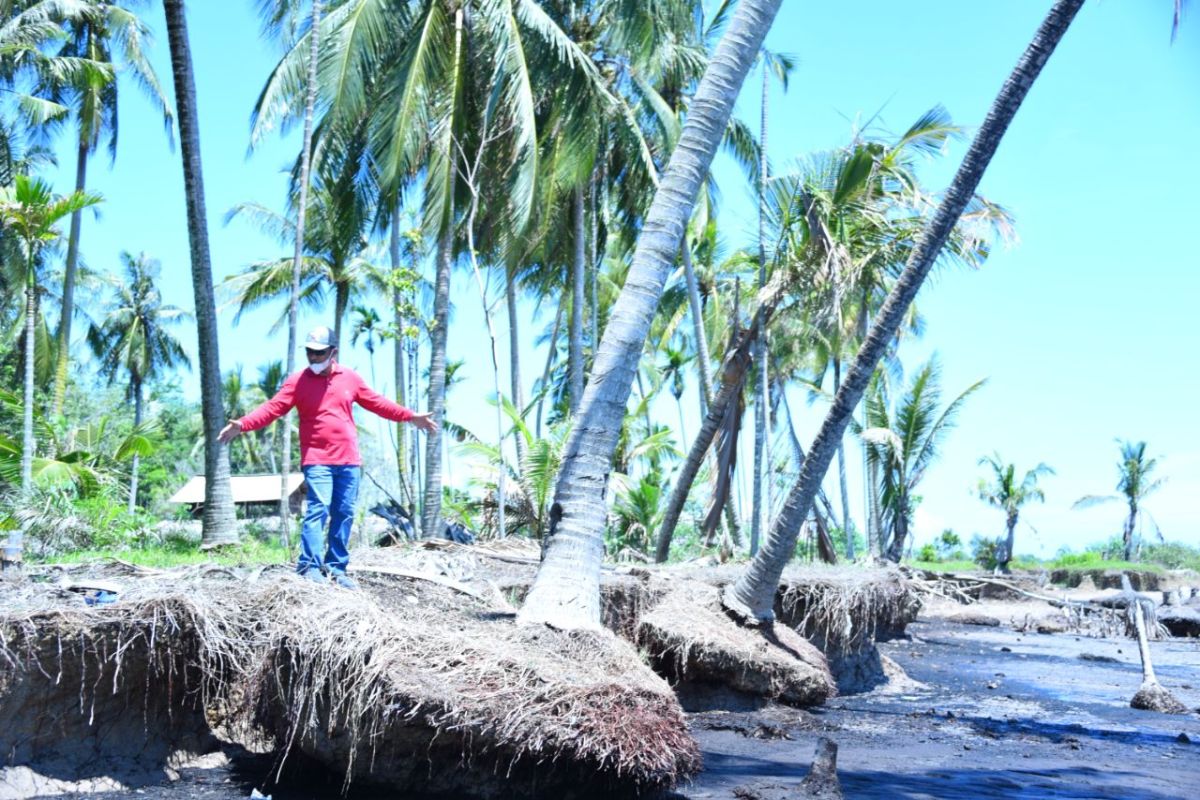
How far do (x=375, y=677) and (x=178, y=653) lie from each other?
5.06 feet

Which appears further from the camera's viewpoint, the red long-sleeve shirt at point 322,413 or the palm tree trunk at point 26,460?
the palm tree trunk at point 26,460

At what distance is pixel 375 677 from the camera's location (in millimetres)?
6301

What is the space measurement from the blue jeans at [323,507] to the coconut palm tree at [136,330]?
36.4 metres

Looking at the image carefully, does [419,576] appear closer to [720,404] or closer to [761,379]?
[720,404]

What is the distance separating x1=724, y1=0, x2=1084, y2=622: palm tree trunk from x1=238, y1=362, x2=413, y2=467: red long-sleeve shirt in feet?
15.7

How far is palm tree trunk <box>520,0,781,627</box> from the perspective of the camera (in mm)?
7720

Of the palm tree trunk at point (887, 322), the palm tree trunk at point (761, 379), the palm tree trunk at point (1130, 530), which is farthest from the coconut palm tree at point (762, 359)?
the palm tree trunk at point (1130, 530)

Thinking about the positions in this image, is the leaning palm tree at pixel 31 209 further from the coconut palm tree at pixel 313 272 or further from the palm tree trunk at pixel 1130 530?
the palm tree trunk at pixel 1130 530

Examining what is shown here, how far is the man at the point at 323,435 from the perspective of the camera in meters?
7.32

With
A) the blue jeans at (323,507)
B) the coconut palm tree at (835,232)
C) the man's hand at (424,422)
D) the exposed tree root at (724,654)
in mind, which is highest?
the coconut palm tree at (835,232)

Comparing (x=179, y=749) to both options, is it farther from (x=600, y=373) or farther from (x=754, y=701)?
(x=754, y=701)

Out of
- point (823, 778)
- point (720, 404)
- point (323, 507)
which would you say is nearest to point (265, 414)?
point (323, 507)

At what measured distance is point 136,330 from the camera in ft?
133

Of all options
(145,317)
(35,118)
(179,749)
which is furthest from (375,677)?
(145,317)
